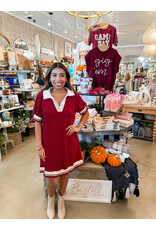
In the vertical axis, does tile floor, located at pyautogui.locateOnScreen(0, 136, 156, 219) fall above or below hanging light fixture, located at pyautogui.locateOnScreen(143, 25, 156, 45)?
below

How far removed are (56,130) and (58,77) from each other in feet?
1.60

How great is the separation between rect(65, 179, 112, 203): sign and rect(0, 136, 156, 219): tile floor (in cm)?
6

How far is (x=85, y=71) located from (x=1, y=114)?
218 centimetres

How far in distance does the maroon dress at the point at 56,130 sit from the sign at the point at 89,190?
0.49m

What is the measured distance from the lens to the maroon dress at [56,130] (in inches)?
53.6

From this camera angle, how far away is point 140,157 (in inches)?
121

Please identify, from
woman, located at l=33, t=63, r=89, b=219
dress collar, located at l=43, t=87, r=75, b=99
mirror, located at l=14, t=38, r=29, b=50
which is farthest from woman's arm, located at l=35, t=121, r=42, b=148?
mirror, located at l=14, t=38, r=29, b=50

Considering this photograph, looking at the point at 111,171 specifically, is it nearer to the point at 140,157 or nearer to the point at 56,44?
the point at 140,157

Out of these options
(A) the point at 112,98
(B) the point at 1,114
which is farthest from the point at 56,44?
(A) the point at 112,98

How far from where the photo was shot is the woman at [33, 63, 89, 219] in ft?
4.47

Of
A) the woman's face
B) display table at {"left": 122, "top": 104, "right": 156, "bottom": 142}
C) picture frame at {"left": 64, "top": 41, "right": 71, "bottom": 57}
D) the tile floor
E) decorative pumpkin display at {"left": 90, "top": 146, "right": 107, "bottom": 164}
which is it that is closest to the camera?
the woman's face

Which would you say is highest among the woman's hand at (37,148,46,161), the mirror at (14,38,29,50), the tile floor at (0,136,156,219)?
the mirror at (14,38,29,50)

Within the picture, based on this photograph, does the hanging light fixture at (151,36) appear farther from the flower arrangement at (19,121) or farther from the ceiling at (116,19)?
the flower arrangement at (19,121)

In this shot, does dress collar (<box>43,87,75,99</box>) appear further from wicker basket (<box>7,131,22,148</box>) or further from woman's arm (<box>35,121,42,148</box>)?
wicker basket (<box>7,131,22,148</box>)
